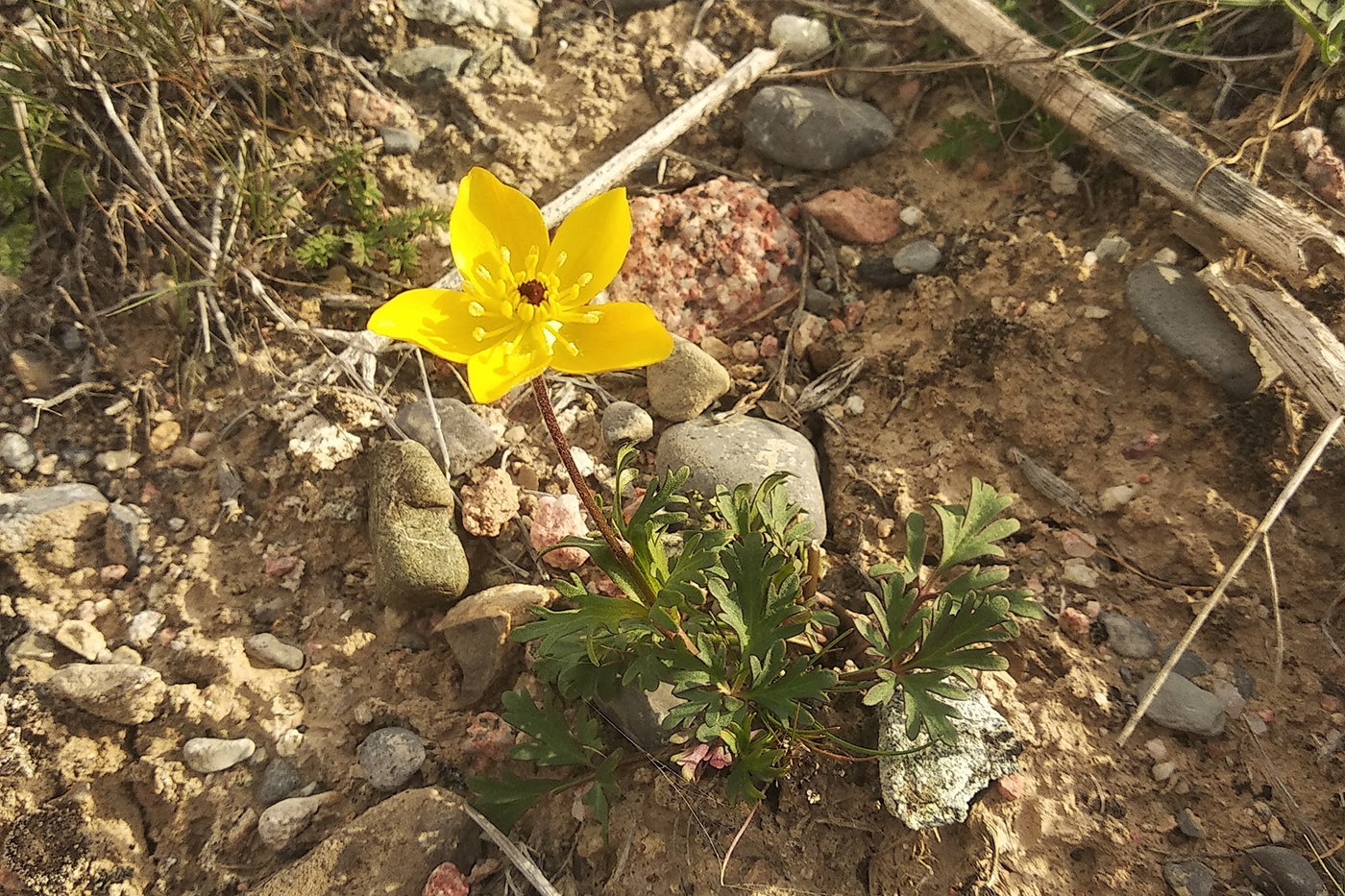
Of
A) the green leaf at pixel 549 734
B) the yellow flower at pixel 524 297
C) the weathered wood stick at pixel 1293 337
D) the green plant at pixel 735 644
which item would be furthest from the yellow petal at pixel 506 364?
the weathered wood stick at pixel 1293 337

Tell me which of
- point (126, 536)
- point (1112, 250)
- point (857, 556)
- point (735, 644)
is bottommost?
point (126, 536)

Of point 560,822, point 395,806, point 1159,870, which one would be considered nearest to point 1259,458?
point 1159,870

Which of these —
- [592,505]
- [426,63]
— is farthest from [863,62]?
[592,505]

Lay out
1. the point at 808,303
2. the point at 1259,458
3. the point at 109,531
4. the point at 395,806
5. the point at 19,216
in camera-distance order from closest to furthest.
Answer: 1. the point at 395,806
2. the point at 1259,458
3. the point at 109,531
4. the point at 19,216
5. the point at 808,303

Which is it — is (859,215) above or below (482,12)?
below

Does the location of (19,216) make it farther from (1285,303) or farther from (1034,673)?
(1285,303)

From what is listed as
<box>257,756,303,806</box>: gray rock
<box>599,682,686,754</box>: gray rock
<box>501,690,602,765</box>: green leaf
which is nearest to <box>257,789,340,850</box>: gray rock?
<box>257,756,303,806</box>: gray rock

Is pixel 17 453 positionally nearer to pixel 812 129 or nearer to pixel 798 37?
pixel 812 129
